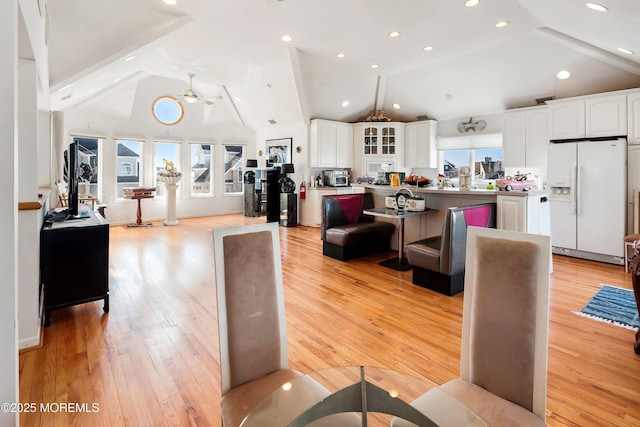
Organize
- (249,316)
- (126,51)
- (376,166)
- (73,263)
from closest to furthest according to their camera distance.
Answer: (249,316) < (73,263) < (126,51) < (376,166)

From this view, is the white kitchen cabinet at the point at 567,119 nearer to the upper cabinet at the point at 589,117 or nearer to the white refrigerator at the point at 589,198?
the upper cabinet at the point at 589,117

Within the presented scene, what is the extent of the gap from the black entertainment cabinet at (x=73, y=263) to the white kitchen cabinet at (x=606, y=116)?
623 centimetres

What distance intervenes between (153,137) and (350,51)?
5776 mm

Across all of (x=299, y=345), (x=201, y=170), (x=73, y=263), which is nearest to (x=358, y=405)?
(x=299, y=345)

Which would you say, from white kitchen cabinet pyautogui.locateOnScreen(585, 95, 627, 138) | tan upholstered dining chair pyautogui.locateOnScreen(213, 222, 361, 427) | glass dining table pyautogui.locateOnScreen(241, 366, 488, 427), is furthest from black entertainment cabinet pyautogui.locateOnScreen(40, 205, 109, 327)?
white kitchen cabinet pyautogui.locateOnScreen(585, 95, 627, 138)

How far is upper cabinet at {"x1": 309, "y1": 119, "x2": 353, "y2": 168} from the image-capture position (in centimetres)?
772

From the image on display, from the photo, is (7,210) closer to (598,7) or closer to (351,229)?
(351,229)

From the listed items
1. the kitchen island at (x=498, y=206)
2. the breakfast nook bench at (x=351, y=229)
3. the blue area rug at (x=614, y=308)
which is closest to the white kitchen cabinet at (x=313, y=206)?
the breakfast nook bench at (x=351, y=229)

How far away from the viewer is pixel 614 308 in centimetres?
310

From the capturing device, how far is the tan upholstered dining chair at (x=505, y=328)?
48.5 inches

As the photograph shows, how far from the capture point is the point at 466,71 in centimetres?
598

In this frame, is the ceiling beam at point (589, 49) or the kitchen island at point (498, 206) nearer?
the kitchen island at point (498, 206)

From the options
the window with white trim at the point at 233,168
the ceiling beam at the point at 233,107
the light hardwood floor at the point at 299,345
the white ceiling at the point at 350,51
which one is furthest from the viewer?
the window with white trim at the point at 233,168

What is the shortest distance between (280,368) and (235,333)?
0.27 metres
